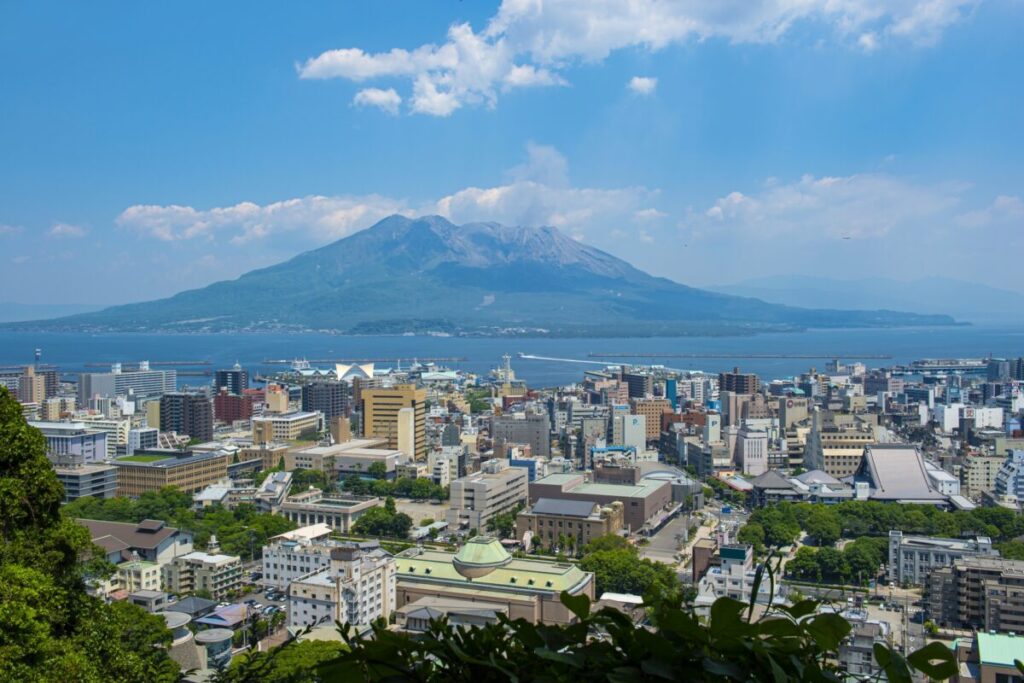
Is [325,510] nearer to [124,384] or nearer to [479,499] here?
[479,499]

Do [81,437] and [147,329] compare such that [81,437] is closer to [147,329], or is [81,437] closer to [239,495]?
[239,495]

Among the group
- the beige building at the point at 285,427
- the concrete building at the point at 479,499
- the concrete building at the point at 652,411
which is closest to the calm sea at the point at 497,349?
the concrete building at the point at 652,411

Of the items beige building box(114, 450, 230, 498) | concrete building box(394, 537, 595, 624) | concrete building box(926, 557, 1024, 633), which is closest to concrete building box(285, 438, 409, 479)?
beige building box(114, 450, 230, 498)

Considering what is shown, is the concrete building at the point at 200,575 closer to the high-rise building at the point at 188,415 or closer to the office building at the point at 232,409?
the high-rise building at the point at 188,415

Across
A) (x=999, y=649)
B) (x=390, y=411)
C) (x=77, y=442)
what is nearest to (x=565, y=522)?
(x=999, y=649)

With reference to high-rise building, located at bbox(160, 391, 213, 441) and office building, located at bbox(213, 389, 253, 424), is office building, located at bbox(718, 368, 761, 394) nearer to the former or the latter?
office building, located at bbox(213, 389, 253, 424)
